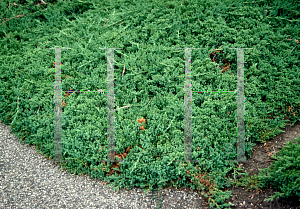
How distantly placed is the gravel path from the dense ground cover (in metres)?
0.14

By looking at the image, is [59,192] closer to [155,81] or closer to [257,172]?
[155,81]

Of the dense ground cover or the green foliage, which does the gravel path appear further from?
the green foliage

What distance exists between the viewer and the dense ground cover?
3293 millimetres

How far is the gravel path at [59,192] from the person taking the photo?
121 inches

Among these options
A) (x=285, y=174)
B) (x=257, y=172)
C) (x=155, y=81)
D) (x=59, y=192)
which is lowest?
(x=59, y=192)

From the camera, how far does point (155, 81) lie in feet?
13.3

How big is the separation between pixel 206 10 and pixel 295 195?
3.58 meters

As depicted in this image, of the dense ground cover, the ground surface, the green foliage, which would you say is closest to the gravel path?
the dense ground cover

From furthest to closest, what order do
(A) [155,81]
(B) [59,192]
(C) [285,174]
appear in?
(A) [155,81]
(B) [59,192]
(C) [285,174]

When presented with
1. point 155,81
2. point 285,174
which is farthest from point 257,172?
point 155,81

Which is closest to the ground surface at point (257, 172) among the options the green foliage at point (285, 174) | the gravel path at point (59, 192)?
the green foliage at point (285, 174)

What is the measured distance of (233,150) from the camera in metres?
3.34

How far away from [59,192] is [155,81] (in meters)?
2.12

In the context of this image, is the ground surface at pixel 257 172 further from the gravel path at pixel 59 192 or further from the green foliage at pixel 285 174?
the gravel path at pixel 59 192
